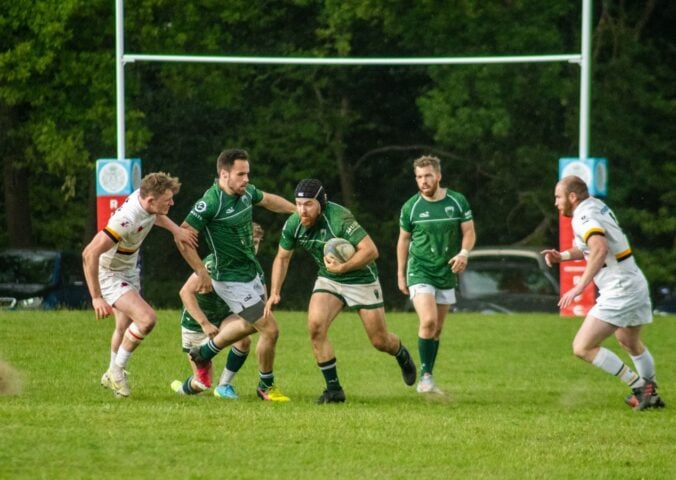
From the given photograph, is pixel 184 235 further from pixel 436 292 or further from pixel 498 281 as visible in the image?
pixel 498 281

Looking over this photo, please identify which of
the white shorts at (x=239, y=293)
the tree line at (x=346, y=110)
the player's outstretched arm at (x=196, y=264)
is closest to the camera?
the player's outstretched arm at (x=196, y=264)

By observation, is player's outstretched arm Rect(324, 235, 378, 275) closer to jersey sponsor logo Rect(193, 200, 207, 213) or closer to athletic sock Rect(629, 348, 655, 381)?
jersey sponsor logo Rect(193, 200, 207, 213)

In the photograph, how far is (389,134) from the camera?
137ft

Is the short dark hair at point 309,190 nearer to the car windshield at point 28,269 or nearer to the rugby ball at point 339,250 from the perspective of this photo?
the rugby ball at point 339,250

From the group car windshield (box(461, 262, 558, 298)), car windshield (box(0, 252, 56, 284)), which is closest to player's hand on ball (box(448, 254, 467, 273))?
car windshield (box(461, 262, 558, 298))

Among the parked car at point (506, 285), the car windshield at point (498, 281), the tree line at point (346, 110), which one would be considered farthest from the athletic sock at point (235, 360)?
the tree line at point (346, 110)

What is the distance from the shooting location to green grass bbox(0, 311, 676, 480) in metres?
9.23

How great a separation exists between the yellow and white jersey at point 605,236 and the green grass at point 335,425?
1061 mm

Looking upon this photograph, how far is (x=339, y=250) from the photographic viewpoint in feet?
40.6

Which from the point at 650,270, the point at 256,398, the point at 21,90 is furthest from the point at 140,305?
the point at 650,270

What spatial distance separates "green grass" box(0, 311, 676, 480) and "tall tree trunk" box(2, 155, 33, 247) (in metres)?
19.7

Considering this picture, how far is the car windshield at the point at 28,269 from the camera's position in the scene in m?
30.5

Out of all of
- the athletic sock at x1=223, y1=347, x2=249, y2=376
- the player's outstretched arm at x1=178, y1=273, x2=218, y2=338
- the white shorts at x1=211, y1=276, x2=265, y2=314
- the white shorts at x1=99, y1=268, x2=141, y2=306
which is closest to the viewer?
the player's outstretched arm at x1=178, y1=273, x2=218, y2=338

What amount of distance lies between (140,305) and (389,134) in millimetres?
29301
